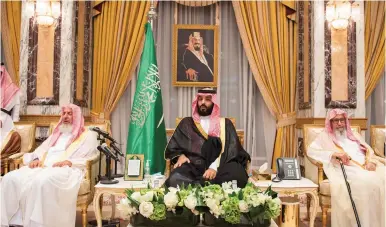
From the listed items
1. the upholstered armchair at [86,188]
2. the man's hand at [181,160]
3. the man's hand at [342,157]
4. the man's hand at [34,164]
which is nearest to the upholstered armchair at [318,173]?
the man's hand at [342,157]

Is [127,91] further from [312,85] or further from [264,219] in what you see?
[264,219]

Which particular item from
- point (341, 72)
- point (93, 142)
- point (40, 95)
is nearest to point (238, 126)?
point (341, 72)

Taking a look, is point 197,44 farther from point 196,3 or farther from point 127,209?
point 127,209

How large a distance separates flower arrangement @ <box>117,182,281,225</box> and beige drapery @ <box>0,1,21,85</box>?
4261 millimetres

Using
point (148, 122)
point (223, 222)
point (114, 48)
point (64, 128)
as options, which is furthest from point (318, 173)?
point (114, 48)

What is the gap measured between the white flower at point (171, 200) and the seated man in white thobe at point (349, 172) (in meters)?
1.81

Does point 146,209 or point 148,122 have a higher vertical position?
point 148,122

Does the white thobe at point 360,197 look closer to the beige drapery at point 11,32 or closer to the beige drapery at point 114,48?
the beige drapery at point 114,48

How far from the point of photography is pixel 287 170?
3734mm

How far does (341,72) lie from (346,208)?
2.18m

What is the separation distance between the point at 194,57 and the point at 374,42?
2.93m

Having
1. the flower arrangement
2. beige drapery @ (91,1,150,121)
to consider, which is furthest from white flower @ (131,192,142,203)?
beige drapery @ (91,1,150,121)

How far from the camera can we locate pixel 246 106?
5.71 meters

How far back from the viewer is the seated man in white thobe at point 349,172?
3271mm
